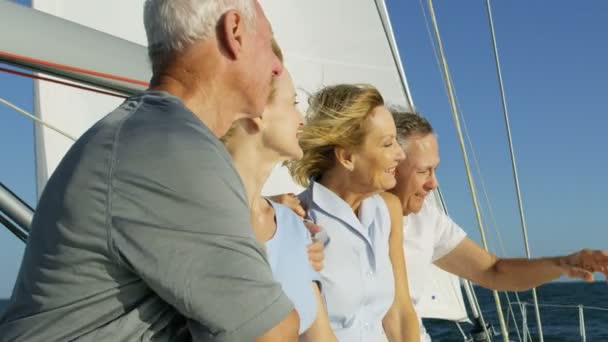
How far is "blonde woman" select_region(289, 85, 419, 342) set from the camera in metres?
1.59

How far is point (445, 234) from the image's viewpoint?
2.13 m

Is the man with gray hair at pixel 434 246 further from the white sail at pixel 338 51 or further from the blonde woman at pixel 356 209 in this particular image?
the white sail at pixel 338 51

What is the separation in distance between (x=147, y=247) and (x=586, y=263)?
146 cm

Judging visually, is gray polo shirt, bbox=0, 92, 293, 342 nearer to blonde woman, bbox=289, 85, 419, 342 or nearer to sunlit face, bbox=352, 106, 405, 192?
blonde woman, bbox=289, 85, 419, 342

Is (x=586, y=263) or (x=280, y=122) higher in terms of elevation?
(x=280, y=122)

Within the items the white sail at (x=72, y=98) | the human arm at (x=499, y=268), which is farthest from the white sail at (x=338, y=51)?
the human arm at (x=499, y=268)

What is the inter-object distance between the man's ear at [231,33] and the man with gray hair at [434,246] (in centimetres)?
125

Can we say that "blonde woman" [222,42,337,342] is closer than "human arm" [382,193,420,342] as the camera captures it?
Yes

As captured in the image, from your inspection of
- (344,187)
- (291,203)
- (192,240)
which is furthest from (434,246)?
(192,240)

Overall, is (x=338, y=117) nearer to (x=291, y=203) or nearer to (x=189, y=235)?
(x=291, y=203)

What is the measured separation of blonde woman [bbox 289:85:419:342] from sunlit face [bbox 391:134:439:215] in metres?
0.20

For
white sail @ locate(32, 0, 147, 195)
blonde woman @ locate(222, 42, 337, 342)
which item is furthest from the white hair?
white sail @ locate(32, 0, 147, 195)

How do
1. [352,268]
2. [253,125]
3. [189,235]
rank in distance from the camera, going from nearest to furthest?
[189,235] < [253,125] < [352,268]

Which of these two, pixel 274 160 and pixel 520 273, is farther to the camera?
pixel 520 273
